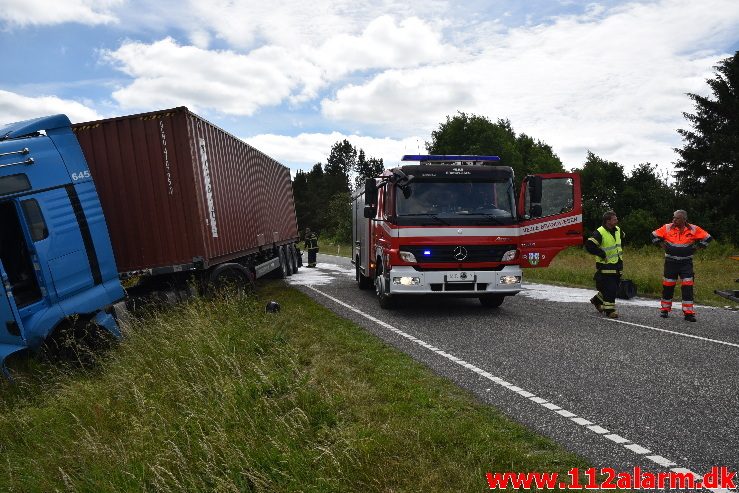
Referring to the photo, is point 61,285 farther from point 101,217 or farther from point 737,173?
point 737,173

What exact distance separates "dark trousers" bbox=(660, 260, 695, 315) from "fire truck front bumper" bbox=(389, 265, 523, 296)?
7.51ft

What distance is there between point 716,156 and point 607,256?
2503 cm

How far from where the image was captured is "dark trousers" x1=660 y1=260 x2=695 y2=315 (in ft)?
28.2

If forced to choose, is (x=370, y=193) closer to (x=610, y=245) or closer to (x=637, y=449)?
(x=610, y=245)

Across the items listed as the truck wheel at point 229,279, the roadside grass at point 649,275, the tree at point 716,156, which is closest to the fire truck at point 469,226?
the truck wheel at point 229,279

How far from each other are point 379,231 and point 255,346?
444 centimetres

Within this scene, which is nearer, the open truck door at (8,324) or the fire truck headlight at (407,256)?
the open truck door at (8,324)

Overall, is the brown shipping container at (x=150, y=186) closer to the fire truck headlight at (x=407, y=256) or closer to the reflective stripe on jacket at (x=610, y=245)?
the fire truck headlight at (x=407, y=256)

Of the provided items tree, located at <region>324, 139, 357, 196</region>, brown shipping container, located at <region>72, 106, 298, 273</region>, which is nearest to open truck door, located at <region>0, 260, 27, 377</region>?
brown shipping container, located at <region>72, 106, 298, 273</region>

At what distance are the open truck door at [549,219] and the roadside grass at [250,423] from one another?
370 centimetres

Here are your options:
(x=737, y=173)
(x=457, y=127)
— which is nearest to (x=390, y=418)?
(x=737, y=173)

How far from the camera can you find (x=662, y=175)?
146 feet

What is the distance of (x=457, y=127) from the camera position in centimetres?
6275

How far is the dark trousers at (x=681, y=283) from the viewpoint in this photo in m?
8.60
